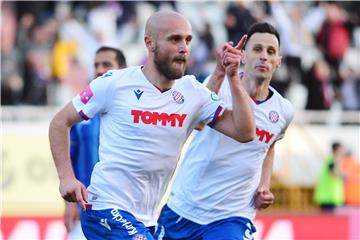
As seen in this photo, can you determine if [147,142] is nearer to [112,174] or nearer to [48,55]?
[112,174]

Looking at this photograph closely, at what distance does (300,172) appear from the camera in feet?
62.8

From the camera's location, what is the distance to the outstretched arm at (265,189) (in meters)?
8.28

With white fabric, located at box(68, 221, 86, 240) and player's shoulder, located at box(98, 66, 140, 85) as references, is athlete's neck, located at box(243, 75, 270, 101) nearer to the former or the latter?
player's shoulder, located at box(98, 66, 140, 85)

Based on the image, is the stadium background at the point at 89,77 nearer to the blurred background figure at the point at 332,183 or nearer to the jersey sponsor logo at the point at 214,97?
the blurred background figure at the point at 332,183

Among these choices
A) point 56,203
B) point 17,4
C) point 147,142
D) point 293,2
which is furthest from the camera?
point 293,2

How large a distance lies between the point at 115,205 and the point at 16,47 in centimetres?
1142

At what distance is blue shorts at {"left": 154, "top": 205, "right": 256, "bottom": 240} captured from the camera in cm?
820

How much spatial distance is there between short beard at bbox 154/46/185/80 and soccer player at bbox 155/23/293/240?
1.15 meters

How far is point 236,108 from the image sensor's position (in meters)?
7.17

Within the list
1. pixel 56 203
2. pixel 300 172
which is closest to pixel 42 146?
pixel 56 203

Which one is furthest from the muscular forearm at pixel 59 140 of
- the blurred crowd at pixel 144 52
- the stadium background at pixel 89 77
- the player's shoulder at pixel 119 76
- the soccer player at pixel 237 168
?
the blurred crowd at pixel 144 52

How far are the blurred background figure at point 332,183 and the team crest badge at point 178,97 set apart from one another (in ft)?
33.4

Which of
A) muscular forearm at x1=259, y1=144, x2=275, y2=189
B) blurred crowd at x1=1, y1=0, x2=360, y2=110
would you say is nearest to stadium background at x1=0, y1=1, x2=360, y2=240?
blurred crowd at x1=1, y1=0, x2=360, y2=110

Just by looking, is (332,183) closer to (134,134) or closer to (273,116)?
(273,116)
